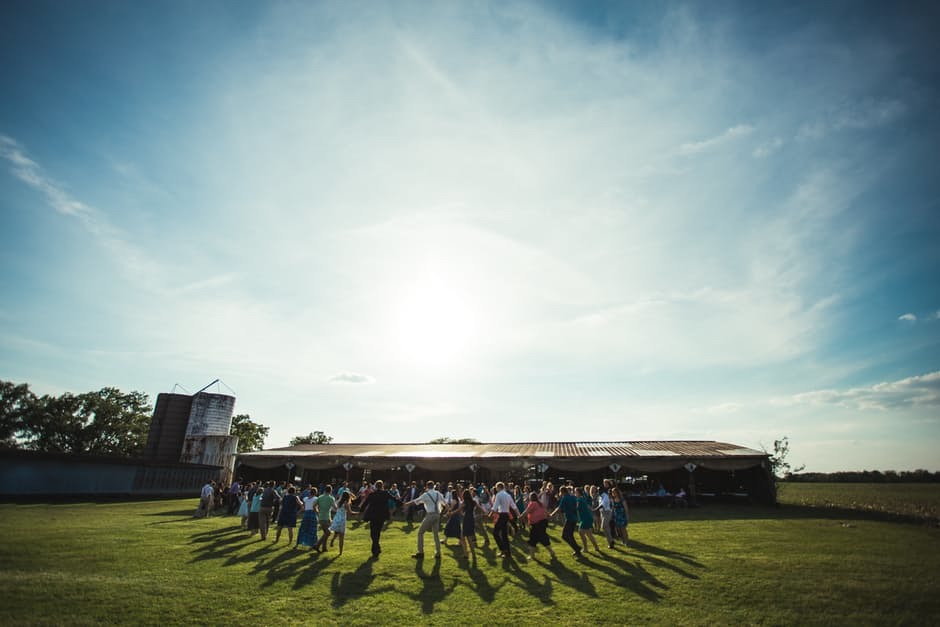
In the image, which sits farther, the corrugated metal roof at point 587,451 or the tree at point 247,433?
the tree at point 247,433

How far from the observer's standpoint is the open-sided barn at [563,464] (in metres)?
23.4

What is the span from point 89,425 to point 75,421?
1.39 m

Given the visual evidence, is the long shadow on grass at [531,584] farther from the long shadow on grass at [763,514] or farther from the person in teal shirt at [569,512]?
the long shadow on grass at [763,514]

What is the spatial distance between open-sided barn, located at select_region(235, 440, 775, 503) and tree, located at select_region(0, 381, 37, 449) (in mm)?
35357

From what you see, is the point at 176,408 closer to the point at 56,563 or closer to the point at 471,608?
the point at 56,563

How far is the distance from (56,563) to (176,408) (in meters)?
34.4

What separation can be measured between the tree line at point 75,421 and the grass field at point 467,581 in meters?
46.4

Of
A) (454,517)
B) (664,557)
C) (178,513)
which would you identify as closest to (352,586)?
(454,517)

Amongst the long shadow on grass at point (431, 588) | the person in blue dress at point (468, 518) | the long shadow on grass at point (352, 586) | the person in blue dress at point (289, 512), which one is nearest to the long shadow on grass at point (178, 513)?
the person in blue dress at point (289, 512)

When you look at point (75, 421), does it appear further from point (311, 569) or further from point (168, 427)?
point (311, 569)

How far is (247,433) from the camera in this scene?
66062mm

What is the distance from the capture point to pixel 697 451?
25.4m

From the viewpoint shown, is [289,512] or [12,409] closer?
[289,512]

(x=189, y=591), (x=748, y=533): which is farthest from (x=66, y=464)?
(x=748, y=533)
